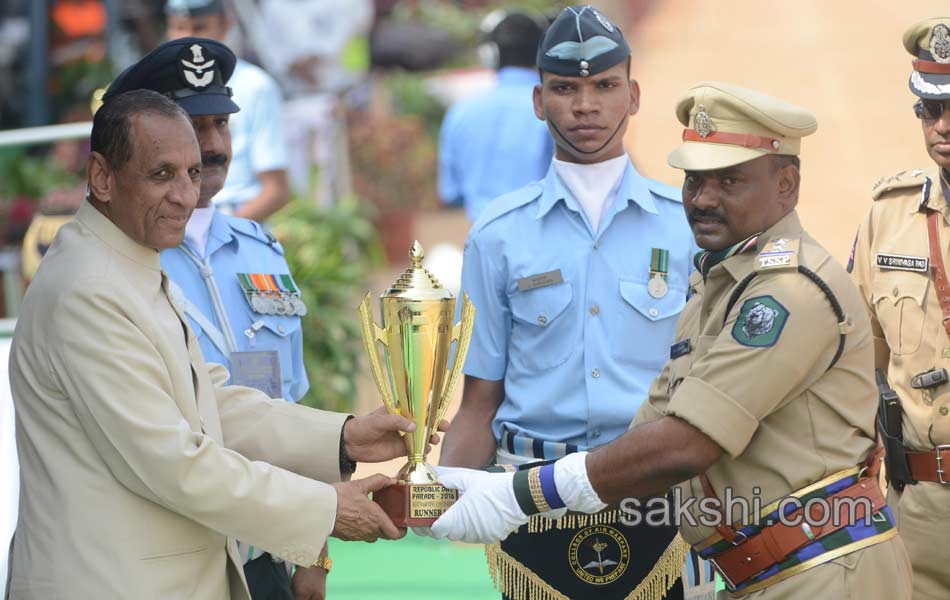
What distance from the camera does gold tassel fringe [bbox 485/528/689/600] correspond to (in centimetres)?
420

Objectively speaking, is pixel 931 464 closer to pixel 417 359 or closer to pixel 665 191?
pixel 665 191

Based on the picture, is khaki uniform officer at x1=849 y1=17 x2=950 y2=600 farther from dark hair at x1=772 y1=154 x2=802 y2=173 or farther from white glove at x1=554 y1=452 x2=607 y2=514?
white glove at x1=554 y1=452 x2=607 y2=514

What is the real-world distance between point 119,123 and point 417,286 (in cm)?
89

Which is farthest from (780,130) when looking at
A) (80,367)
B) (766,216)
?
(80,367)

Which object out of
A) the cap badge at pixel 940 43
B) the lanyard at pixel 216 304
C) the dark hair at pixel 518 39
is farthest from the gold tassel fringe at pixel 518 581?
the dark hair at pixel 518 39

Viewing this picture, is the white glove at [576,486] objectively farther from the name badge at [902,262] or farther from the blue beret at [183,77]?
the blue beret at [183,77]

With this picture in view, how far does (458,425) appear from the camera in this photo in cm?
439

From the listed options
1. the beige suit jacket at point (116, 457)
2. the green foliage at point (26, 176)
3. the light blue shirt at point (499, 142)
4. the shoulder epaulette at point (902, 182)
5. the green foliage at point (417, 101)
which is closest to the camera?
the beige suit jacket at point (116, 457)

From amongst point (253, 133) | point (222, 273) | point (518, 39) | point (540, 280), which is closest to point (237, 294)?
point (222, 273)

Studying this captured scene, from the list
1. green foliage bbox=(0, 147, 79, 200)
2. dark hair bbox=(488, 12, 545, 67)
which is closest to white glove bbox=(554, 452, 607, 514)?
dark hair bbox=(488, 12, 545, 67)

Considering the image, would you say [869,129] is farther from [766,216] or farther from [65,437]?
[65,437]

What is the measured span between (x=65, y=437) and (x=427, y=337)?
3.26ft

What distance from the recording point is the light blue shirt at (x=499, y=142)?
7.46 meters

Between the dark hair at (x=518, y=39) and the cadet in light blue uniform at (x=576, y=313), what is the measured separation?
3.10 metres
